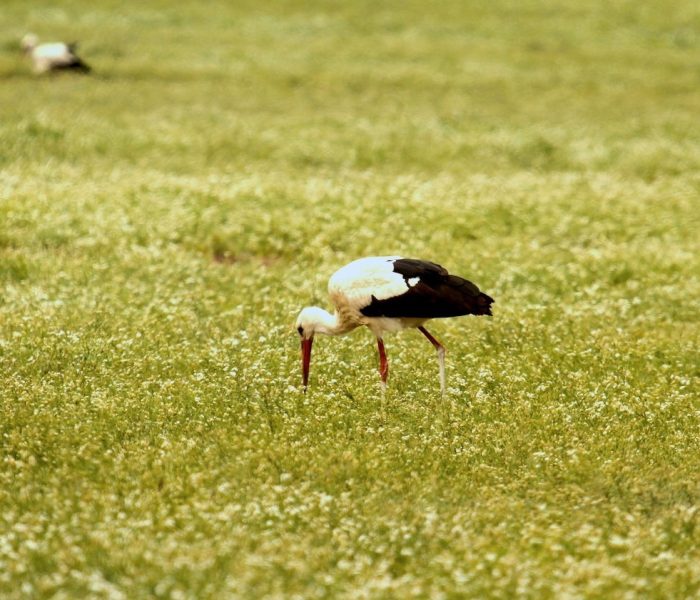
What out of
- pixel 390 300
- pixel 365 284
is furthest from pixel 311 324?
pixel 390 300

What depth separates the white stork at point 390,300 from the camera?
13719mm

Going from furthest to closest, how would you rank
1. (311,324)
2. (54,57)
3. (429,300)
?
(54,57)
(311,324)
(429,300)

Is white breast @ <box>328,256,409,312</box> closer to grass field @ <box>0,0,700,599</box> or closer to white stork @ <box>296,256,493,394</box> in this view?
white stork @ <box>296,256,493,394</box>

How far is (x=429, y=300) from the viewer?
45.0 ft

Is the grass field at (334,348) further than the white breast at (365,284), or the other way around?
the white breast at (365,284)

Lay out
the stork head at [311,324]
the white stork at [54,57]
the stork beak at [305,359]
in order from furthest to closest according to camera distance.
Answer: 1. the white stork at [54,57]
2. the stork head at [311,324]
3. the stork beak at [305,359]

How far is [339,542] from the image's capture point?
33.0ft

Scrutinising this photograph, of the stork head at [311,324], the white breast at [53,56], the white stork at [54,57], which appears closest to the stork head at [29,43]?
the white stork at [54,57]

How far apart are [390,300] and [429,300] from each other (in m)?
Result: 0.46

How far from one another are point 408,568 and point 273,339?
666 centimetres

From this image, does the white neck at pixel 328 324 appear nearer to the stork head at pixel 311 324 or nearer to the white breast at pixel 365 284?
the stork head at pixel 311 324

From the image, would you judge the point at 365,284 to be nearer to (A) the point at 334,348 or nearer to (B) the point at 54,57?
(A) the point at 334,348

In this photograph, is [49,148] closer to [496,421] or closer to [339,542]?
[496,421]

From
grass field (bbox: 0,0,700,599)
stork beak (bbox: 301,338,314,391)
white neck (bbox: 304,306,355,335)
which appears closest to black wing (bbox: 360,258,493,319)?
white neck (bbox: 304,306,355,335)
